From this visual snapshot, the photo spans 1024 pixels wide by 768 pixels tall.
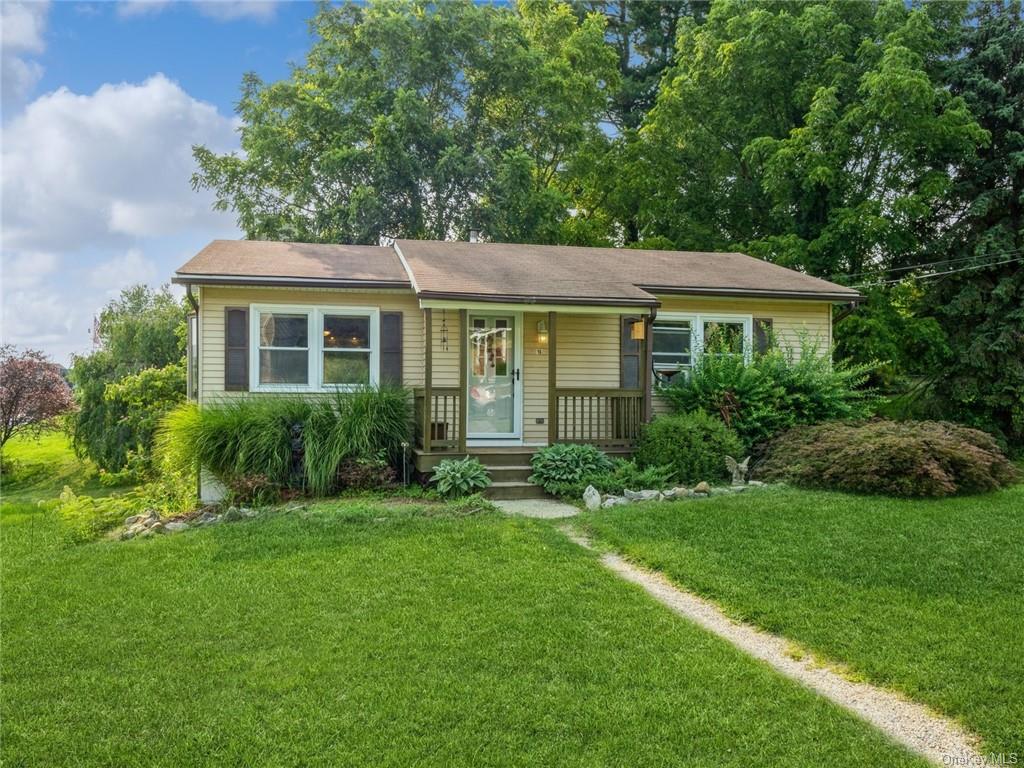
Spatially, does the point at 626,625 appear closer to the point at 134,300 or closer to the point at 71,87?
the point at 71,87

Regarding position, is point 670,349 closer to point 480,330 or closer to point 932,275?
point 480,330

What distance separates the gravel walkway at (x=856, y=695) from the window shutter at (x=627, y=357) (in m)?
6.23

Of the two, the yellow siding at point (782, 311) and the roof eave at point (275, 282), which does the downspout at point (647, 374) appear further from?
the roof eave at point (275, 282)

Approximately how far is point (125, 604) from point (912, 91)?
17.0m

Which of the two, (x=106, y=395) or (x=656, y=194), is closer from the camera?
(x=106, y=395)

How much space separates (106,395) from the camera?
1478 cm

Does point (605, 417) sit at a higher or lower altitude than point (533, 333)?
lower

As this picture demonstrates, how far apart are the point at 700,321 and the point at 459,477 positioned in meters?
5.33

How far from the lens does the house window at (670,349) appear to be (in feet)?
37.9

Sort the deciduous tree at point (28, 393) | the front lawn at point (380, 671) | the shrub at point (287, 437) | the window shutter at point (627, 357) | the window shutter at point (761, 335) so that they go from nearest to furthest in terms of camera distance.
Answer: the front lawn at point (380, 671), the shrub at point (287, 437), the window shutter at point (627, 357), the window shutter at point (761, 335), the deciduous tree at point (28, 393)

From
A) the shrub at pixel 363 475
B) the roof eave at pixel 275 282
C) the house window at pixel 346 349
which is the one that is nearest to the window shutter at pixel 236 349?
the roof eave at pixel 275 282

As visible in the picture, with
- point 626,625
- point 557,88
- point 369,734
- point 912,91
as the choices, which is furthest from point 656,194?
point 369,734

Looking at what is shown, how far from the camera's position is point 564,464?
368 inches

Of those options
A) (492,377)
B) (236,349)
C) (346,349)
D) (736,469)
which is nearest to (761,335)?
(736,469)
